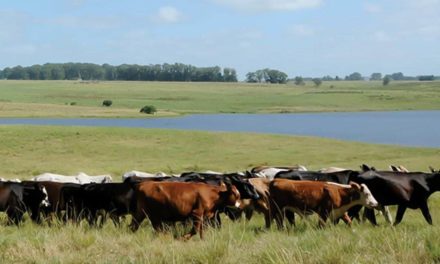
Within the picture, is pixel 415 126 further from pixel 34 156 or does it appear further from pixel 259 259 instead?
pixel 259 259

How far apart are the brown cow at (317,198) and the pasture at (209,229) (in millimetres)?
477

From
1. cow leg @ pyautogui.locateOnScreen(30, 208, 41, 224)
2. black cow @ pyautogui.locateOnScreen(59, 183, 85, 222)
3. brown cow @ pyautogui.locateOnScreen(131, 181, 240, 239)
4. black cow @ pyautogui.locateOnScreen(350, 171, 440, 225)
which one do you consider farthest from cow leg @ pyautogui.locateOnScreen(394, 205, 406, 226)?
cow leg @ pyautogui.locateOnScreen(30, 208, 41, 224)

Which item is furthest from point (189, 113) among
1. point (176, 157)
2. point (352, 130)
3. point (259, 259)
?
point (259, 259)

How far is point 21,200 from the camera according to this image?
1250 centimetres

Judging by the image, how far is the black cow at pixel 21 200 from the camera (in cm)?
1223

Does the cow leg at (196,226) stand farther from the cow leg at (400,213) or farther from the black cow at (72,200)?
the cow leg at (400,213)

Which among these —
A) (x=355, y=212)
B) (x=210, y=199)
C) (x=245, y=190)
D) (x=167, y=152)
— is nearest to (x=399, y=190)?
(x=355, y=212)

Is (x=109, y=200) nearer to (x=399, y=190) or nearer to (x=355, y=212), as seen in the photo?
(x=355, y=212)

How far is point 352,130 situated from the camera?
63750 mm

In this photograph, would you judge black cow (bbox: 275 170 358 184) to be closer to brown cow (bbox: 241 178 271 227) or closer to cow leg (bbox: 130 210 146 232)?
brown cow (bbox: 241 178 271 227)

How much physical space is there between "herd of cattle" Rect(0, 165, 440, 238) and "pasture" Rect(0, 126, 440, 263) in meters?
0.36

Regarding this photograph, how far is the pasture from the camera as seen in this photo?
6.87 metres

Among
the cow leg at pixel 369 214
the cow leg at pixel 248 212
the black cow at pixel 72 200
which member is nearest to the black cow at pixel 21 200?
Answer: the black cow at pixel 72 200

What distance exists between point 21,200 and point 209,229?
452cm
